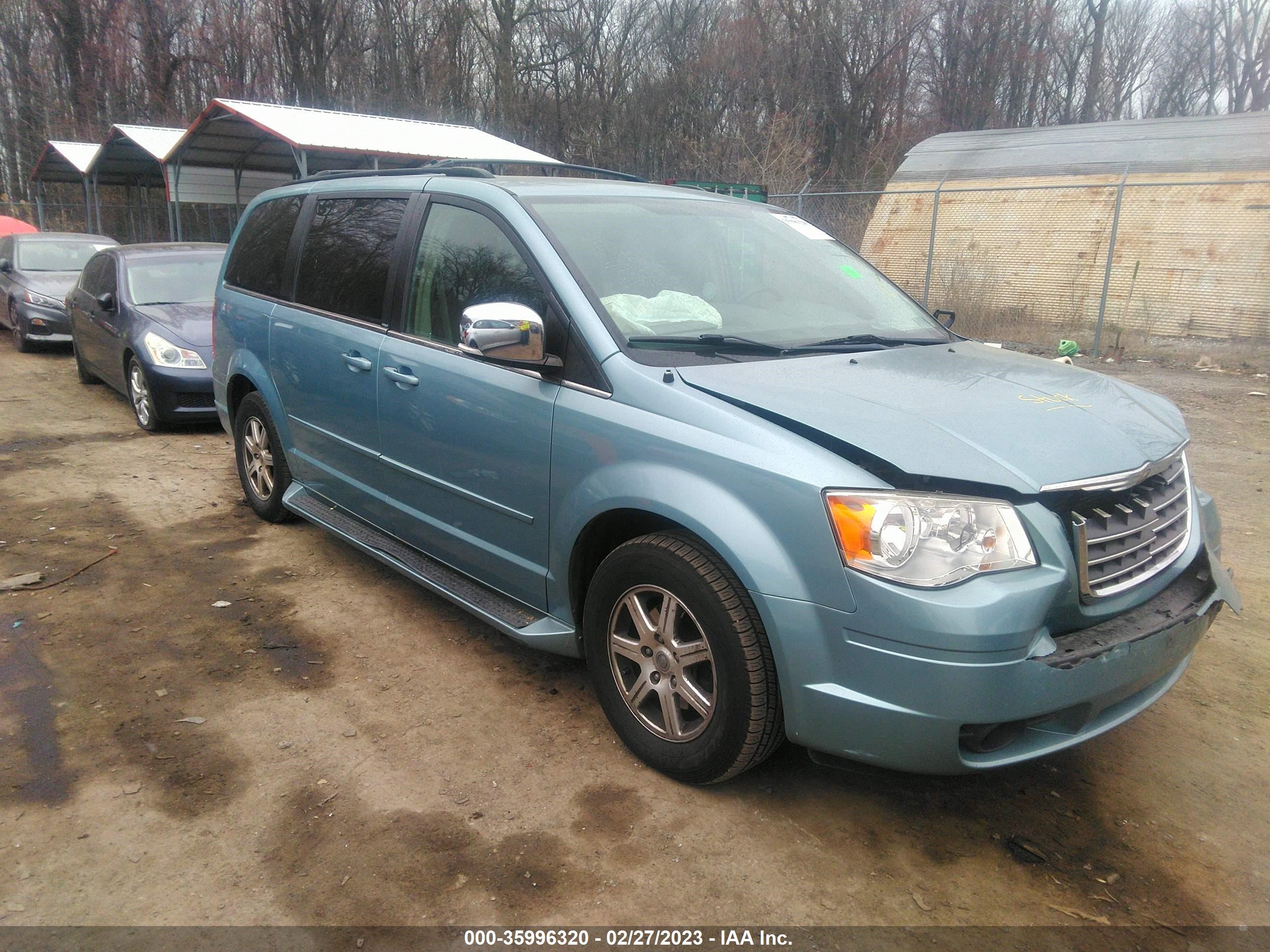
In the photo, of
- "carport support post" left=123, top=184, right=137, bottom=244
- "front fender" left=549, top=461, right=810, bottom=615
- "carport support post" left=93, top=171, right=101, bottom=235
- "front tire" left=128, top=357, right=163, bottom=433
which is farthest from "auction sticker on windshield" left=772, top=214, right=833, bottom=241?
"carport support post" left=123, top=184, right=137, bottom=244

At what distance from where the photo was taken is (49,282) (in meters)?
12.7

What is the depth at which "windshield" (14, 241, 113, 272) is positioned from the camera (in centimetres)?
1304

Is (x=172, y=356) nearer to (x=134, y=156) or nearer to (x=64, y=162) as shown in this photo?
(x=134, y=156)

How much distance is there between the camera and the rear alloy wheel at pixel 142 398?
7844 mm

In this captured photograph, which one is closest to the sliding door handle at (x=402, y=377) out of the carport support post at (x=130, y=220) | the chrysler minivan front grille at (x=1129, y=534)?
the chrysler minivan front grille at (x=1129, y=534)

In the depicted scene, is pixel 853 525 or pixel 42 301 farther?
pixel 42 301

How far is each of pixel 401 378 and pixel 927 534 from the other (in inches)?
91.4

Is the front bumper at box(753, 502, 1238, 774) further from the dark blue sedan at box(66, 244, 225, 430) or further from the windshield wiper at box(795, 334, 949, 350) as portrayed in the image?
the dark blue sedan at box(66, 244, 225, 430)

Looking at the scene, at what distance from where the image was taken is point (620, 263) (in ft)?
11.2

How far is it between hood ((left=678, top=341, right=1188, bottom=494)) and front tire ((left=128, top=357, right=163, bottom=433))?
21.3 feet

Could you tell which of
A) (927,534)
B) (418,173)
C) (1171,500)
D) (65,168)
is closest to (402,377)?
(418,173)

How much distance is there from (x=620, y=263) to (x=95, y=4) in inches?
1617

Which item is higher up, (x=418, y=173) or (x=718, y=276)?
(x=418, y=173)

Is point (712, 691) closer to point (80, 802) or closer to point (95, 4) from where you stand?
point (80, 802)
